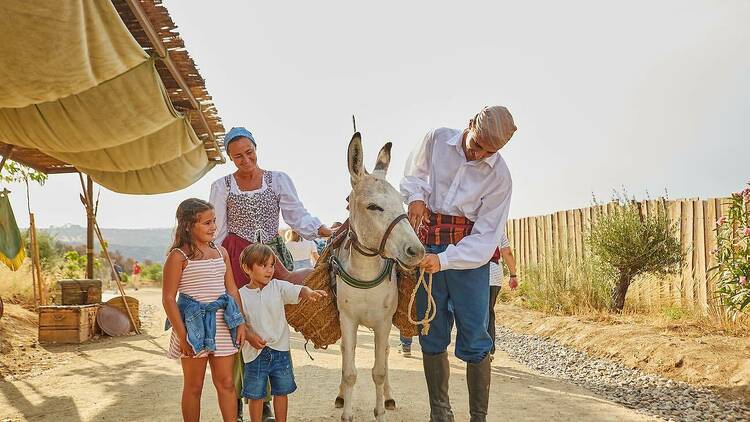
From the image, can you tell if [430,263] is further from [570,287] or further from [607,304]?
[570,287]

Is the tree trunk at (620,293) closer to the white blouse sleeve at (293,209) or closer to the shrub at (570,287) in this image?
the shrub at (570,287)

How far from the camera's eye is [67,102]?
4918 millimetres

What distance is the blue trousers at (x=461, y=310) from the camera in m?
3.47

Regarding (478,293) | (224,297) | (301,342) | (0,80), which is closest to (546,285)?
(301,342)

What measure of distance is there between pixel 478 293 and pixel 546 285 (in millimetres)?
7659

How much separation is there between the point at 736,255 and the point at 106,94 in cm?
666

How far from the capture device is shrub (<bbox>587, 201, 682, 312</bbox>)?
9195 mm

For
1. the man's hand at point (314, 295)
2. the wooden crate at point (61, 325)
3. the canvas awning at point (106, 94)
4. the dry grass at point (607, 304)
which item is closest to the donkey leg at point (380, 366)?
the man's hand at point (314, 295)

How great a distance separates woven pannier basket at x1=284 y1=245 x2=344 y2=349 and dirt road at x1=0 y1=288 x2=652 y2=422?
0.65 metres

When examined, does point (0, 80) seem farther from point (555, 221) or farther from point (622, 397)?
point (555, 221)

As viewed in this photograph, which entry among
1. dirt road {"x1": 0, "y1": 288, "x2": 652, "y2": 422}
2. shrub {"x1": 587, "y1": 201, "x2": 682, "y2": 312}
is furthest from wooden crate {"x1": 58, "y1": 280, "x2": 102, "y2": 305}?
shrub {"x1": 587, "y1": 201, "x2": 682, "y2": 312}

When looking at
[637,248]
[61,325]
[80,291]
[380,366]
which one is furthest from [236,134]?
[637,248]

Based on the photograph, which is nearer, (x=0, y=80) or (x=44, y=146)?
(x=0, y=80)

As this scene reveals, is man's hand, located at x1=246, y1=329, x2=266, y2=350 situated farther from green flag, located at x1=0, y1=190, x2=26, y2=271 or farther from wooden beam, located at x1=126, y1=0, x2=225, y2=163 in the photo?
green flag, located at x1=0, y1=190, x2=26, y2=271
